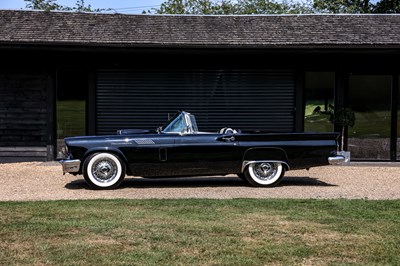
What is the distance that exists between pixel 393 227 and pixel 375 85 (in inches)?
374

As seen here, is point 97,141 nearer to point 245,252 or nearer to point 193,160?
point 193,160

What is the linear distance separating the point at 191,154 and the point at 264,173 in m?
1.34

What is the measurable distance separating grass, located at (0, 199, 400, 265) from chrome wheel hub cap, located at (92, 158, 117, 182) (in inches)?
64.6

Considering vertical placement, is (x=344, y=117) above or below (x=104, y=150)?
above

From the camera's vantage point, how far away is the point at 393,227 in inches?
255

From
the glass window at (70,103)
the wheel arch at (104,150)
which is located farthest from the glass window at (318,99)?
the wheel arch at (104,150)

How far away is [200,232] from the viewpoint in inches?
242

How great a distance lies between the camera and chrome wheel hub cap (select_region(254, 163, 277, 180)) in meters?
10.2

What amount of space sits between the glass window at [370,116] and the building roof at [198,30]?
123 centimetres

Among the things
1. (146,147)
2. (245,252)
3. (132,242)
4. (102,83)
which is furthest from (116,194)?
(102,83)

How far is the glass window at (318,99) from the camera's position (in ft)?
50.8

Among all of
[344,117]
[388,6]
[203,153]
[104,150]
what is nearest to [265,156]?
[203,153]

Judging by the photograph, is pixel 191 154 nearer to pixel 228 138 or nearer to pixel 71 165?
pixel 228 138

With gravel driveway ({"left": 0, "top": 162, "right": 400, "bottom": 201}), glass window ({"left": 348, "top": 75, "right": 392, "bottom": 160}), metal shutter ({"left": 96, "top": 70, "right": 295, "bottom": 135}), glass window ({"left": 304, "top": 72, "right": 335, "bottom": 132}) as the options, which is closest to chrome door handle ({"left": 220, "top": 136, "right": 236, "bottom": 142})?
gravel driveway ({"left": 0, "top": 162, "right": 400, "bottom": 201})
